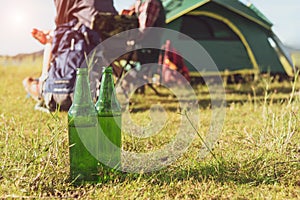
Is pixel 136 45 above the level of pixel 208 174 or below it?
above

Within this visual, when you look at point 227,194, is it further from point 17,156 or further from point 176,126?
point 176,126

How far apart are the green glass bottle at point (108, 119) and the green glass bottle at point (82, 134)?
0.15ft

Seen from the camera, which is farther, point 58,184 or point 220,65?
point 220,65

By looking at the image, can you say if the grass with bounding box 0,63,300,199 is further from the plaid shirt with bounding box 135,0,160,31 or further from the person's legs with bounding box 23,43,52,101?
the person's legs with bounding box 23,43,52,101

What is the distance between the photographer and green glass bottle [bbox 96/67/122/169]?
65.7 inches

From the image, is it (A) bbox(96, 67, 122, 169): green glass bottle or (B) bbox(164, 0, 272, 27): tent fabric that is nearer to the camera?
(A) bbox(96, 67, 122, 169): green glass bottle

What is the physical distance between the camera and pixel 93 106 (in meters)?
1.63

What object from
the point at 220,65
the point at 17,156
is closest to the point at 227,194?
the point at 17,156

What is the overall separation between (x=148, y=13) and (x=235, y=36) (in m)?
2.28

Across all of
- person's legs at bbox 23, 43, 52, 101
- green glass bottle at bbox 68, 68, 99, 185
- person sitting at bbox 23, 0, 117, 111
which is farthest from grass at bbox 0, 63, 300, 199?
person's legs at bbox 23, 43, 52, 101

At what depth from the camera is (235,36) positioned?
17.8 ft

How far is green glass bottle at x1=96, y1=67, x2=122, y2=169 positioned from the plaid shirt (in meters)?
1.79

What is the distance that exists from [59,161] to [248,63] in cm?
424

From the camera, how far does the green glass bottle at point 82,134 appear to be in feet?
5.26
